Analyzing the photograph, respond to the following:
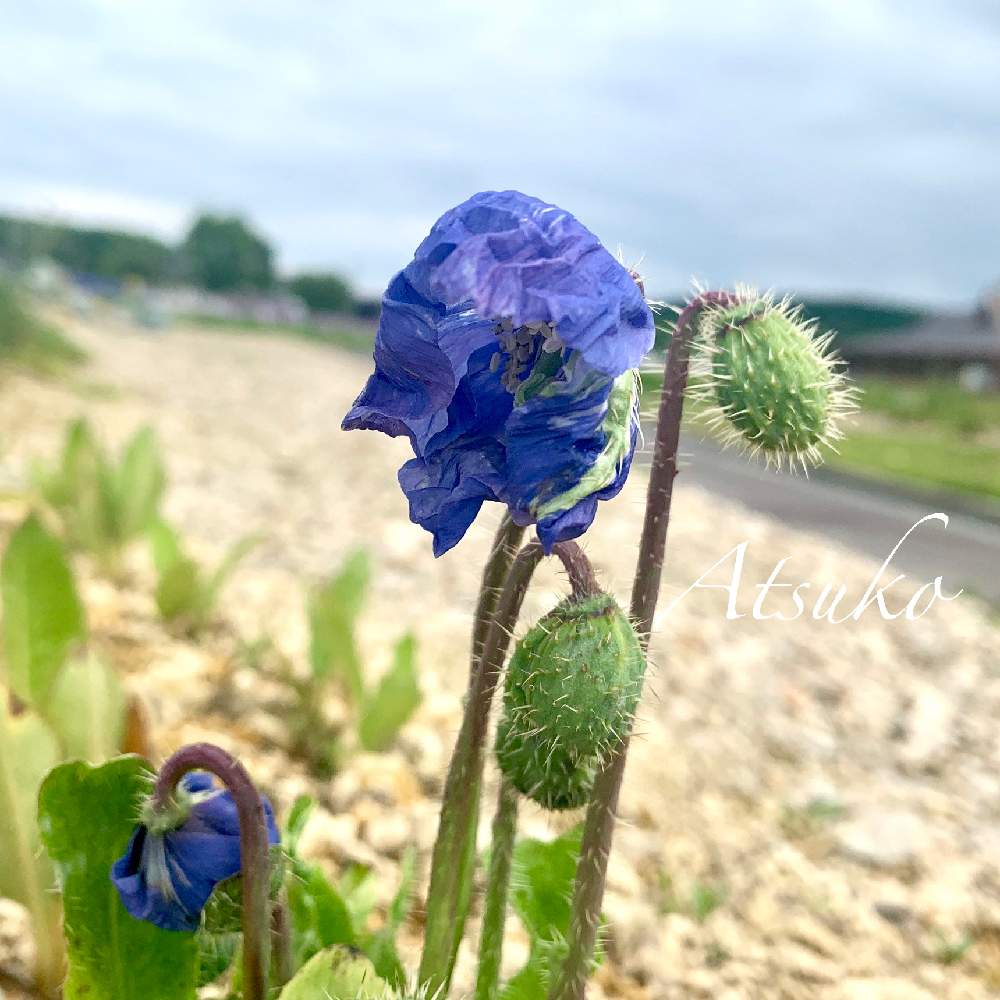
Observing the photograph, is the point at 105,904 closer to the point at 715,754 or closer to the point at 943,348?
the point at 715,754

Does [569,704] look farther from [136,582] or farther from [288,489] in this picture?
[288,489]

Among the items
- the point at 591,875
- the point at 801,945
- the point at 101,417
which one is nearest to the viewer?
the point at 591,875

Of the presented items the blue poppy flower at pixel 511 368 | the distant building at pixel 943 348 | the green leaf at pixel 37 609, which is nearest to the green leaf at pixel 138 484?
the green leaf at pixel 37 609

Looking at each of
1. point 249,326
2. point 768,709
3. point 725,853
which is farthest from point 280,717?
point 249,326

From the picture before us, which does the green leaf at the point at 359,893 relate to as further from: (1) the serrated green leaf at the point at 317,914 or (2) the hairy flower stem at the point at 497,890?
(2) the hairy flower stem at the point at 497,890

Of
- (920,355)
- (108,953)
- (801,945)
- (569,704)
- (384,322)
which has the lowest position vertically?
(801,945)

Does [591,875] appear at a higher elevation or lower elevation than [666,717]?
higher

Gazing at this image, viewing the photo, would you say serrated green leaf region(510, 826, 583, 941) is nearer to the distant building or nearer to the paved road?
the paved road
